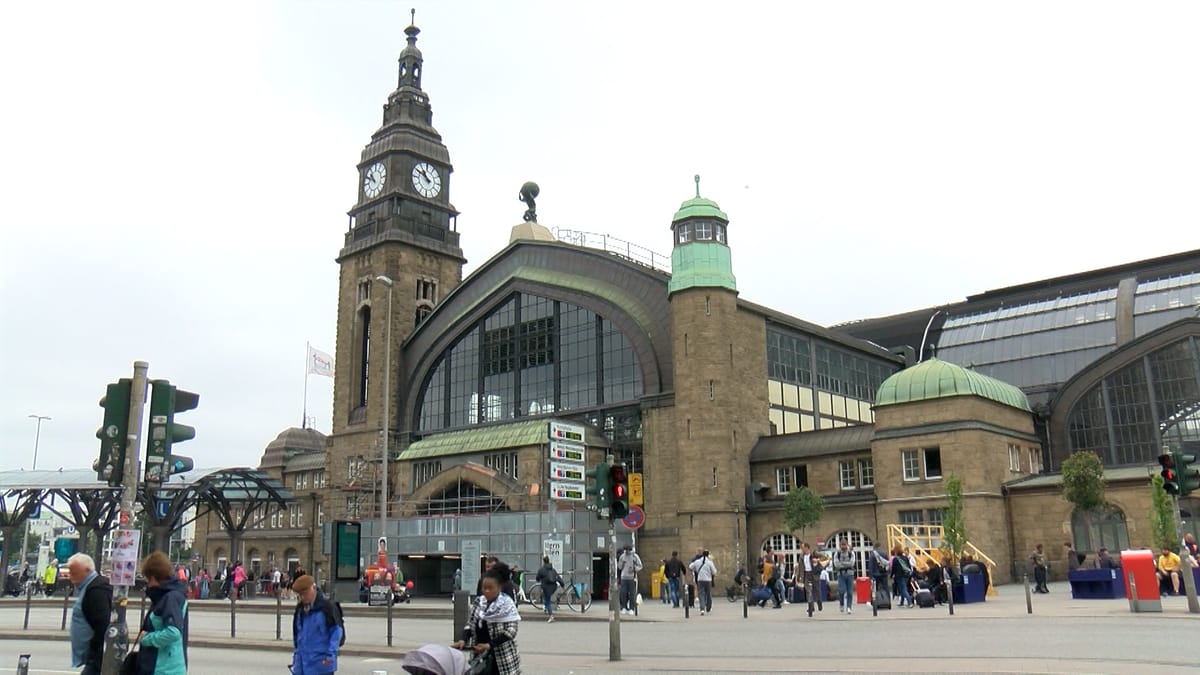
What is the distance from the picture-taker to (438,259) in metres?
63.8

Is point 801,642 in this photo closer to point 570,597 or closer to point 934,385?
point 570,597

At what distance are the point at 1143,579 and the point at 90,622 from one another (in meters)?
21.6

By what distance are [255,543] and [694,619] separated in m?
51.1

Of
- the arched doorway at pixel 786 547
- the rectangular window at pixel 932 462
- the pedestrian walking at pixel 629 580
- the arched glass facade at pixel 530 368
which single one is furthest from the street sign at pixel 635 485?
the rectangular window at pixel 932 462

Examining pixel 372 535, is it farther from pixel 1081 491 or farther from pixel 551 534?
pixel 1081 491

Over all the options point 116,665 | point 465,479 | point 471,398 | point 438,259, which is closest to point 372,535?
point 465,479

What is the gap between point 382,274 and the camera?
60938mm

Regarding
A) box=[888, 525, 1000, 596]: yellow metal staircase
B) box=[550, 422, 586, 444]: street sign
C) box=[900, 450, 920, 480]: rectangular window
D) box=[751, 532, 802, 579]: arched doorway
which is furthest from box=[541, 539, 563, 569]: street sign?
box=[900, 450, 920, 480]: rectangular window

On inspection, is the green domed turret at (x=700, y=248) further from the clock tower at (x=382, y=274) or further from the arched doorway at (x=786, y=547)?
the clock tower at (x=382, y=274)

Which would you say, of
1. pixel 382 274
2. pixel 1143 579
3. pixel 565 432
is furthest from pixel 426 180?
pixel 1143 579

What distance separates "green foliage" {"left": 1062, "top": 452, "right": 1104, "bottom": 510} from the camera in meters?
37.2

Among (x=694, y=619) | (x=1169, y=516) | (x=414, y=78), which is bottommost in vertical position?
(x=694, y=619)

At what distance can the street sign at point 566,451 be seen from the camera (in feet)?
129

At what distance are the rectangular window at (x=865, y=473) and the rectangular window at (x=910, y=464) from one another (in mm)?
3100
